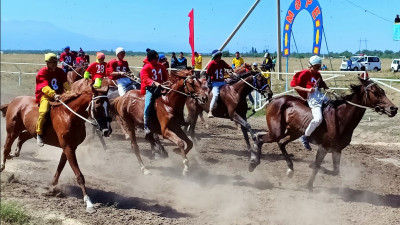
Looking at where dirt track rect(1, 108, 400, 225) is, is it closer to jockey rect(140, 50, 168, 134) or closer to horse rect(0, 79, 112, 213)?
horse rect(0, 79, 112, 213)

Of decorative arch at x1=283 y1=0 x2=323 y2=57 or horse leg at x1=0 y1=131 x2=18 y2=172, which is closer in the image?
horse leg at x1=0 y1=131 x2=18 y2=172

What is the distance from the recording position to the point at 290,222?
689 centimetres

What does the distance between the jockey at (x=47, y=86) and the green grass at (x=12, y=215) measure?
159 cm

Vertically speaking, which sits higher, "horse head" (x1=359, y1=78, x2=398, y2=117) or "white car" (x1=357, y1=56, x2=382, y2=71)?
"white car" (x1=357, y1=56, x2=382, y2=71)

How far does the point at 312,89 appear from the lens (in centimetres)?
855

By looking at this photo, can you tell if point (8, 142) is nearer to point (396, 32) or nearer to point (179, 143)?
point (179, 143)

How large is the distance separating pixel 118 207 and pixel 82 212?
0.59m

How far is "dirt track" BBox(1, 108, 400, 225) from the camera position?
7105mm

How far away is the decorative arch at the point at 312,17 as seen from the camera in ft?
50.8

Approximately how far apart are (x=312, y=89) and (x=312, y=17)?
7.95 meters

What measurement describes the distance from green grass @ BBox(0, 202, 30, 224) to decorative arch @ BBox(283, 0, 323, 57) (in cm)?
1155

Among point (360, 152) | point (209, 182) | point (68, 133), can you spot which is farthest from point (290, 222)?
point (360, 152)

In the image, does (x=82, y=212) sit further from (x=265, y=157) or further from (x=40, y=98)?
(x=265, y=157)

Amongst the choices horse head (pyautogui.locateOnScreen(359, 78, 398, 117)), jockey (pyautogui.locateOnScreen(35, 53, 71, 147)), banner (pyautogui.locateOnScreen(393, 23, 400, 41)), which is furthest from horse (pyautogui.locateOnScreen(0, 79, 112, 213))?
banner (pyautogui.locateOnScreen(393, 23, 400, 41))
